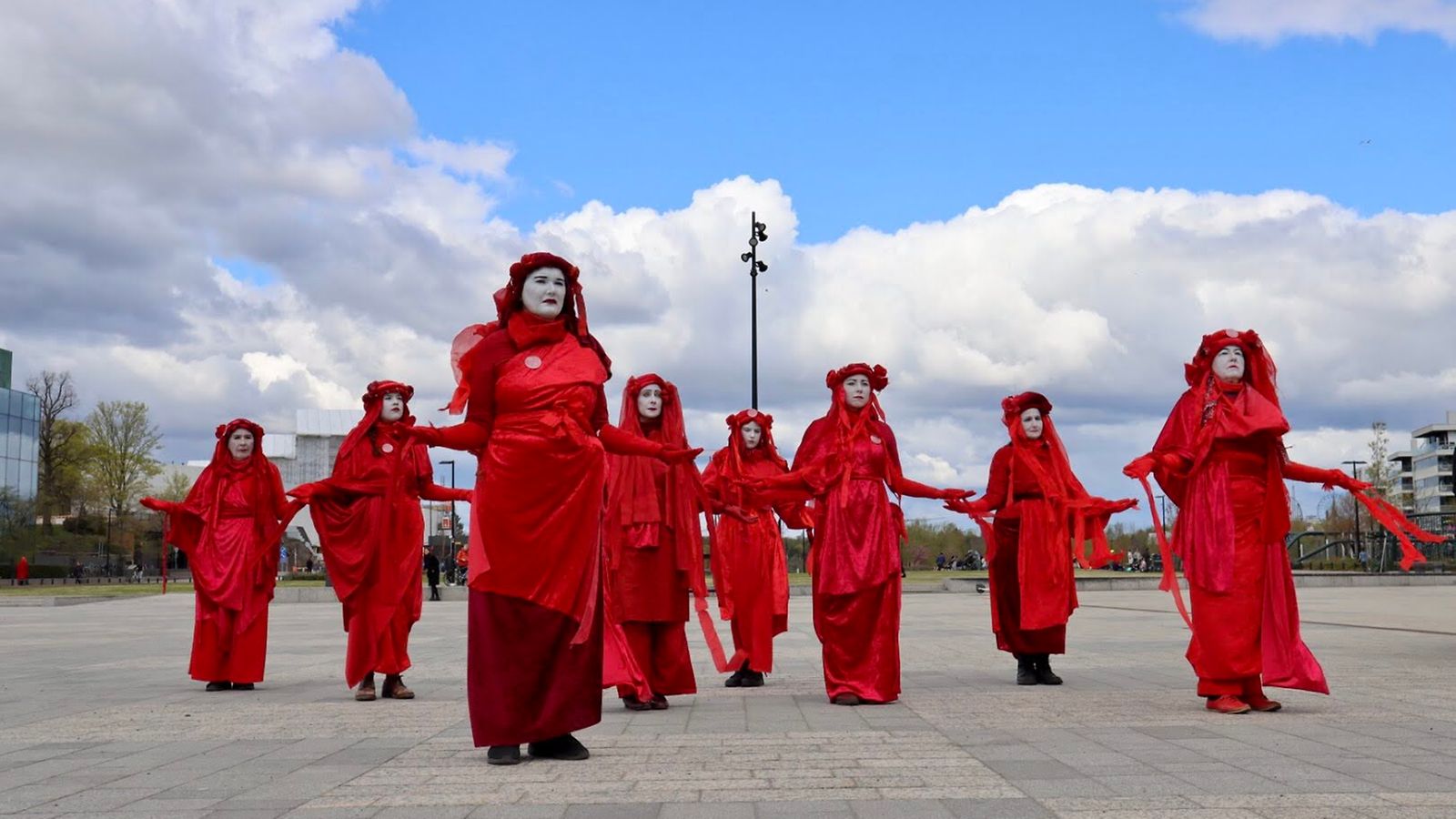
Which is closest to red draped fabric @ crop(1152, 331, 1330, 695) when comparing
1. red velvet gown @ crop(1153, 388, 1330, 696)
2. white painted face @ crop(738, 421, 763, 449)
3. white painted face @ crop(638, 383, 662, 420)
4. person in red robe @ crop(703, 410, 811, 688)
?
red velvet gown @ crop(1153, 388, 1330, 696)

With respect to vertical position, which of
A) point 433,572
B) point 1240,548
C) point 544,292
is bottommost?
point 433,572

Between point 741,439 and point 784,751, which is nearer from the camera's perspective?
point 784,751

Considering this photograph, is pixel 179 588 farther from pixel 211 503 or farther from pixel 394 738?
pixel 394 738

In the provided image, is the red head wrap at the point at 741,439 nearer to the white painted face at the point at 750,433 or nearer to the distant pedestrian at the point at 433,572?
the white painted face at the point at 750,433

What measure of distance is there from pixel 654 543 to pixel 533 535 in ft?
10.3

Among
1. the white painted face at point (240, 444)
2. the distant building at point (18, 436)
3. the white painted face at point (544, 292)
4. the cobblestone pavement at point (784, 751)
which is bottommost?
the cobblestone pavement at point (784, 751)

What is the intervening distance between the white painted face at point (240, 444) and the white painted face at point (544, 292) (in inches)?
222

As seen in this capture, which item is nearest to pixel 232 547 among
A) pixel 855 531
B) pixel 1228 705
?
pixel 855 531

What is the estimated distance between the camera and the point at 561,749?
20.9ft

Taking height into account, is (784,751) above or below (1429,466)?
below

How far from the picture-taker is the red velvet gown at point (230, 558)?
35.5 ft

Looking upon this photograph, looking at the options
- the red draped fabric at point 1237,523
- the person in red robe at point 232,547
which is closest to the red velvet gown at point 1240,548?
the red draped fabric at point 1237,523

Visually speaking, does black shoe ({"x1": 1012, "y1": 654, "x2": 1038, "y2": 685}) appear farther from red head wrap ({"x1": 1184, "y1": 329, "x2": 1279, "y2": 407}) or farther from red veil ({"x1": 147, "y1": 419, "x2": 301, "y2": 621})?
red veil ({"x1": 147, "y1": 419, "x2": 301, "y2": 621})

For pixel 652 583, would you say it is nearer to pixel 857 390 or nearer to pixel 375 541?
pixel 857 390
